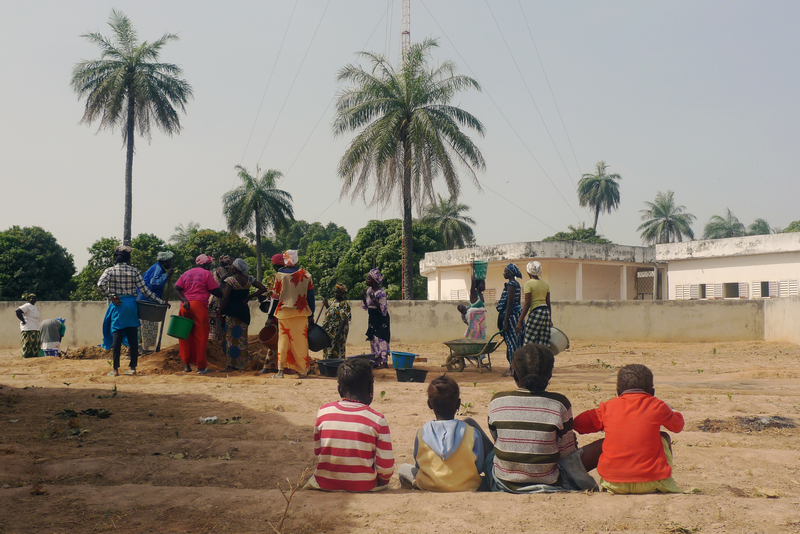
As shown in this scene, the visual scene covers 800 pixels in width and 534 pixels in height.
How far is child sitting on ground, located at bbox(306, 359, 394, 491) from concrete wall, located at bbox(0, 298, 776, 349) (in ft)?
40.4

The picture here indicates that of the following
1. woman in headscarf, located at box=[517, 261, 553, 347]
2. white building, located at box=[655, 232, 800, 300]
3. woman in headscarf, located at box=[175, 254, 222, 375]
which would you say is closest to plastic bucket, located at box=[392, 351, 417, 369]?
woman in headscarf, located at box=[517, 261, 553, 347]

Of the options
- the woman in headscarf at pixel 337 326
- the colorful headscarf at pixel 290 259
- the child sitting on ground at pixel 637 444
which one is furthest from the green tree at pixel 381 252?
the child sitting on ground at pixel 637 444

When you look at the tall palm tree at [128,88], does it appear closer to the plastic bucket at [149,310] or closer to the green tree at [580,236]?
the plastic bucket at [149,310]

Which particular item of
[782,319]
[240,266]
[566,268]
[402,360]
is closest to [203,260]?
[240,266]

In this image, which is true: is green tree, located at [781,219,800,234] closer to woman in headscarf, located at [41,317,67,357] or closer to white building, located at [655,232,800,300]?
white building, located at [655,232,800,300]

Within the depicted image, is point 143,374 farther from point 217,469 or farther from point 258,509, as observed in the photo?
point 258,509

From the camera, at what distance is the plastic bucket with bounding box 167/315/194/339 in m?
8.80

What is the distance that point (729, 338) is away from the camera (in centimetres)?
1633

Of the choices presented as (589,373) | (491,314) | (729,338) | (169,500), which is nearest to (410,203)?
(491,314)

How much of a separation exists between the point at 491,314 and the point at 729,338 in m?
6.15

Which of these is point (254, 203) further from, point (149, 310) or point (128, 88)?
point (149, 310)

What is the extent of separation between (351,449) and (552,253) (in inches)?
1047

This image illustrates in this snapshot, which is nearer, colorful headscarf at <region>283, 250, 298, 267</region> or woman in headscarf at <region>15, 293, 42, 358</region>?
colorful headscarf at <region>283, 250, 298, 267</region>

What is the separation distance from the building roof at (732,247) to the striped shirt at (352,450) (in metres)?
25.1
